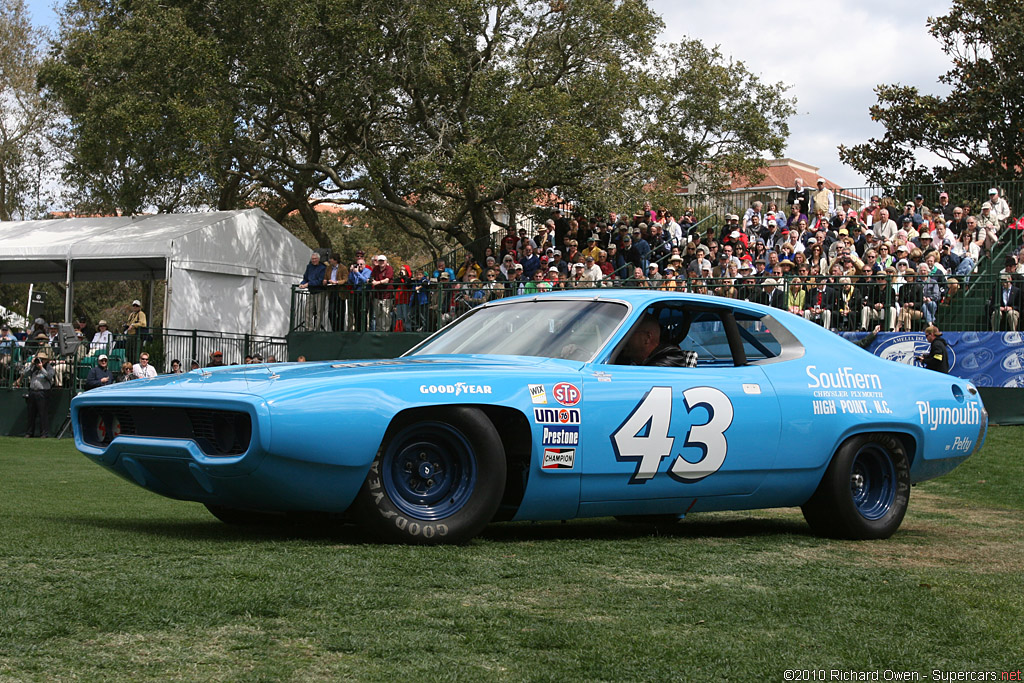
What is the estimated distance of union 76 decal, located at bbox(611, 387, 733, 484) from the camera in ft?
20.6

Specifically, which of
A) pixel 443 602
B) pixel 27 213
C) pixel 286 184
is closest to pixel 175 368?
pixel 286 184

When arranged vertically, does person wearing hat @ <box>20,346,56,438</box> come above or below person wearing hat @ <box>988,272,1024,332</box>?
below

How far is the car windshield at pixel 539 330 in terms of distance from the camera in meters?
6.62

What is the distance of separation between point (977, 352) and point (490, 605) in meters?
14.3

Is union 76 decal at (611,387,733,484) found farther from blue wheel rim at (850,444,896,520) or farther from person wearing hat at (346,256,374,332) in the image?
person wearing hat at (346,256,374,332)

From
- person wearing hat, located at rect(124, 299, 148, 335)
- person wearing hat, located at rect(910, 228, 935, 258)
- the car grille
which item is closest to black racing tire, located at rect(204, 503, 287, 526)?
the car grille

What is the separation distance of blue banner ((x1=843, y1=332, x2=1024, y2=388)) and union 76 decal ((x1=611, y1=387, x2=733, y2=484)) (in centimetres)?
1106

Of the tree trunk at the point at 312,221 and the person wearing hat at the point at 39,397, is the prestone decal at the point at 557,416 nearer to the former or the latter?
the person wearing hat at the point at 39,397

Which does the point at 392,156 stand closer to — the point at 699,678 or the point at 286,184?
the point at 286,184

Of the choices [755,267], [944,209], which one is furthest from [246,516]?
[944,209]

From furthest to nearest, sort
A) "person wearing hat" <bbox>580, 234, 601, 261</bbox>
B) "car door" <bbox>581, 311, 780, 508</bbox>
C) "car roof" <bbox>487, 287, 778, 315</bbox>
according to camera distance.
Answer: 1. "person wearing hat" <bbox>580, 234, 601, 261</bbox>
2. "car roof" <bbox>487, 287, 778, 315</bbox>
3. "car door" <bbox>581, 311, 780, 508</bbox>

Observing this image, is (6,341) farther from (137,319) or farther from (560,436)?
(560,436)

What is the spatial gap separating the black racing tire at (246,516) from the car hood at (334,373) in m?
0.89

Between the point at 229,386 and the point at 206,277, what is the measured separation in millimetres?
21065
